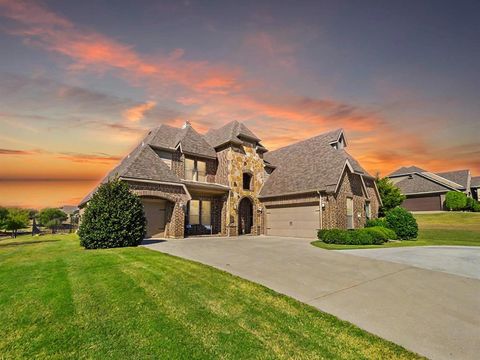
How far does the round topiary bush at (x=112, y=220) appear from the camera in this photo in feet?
40.2

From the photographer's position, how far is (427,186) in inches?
1495

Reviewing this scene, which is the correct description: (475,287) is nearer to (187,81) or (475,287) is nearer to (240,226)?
(187,81)

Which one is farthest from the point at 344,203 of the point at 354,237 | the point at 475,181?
the point at 475,181

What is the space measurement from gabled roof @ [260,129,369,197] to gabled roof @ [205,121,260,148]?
13.4ft

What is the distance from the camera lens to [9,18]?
931 cm

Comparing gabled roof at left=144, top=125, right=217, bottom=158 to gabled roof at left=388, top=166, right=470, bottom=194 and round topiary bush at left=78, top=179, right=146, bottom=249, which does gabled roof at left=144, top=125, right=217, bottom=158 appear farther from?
gabled roof at left=388, top=166, right=470, bottom=194

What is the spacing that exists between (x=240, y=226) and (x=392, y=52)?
1719 cm

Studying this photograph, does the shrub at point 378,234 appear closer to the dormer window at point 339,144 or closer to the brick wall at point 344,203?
the brick wall at point 344,203

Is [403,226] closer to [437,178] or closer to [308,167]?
[308,167]

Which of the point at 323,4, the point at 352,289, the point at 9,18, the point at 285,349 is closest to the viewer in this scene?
the point at 285,349

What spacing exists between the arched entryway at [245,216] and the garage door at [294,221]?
1833 millimetres

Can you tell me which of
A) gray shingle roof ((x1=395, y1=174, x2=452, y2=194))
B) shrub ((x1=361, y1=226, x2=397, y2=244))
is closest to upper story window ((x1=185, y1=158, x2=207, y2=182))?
shrub ((x1=361, y1=226, x2=397, y2=244))

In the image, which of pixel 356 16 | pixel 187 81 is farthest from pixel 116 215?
pixel 356 16

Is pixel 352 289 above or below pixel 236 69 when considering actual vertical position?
below
